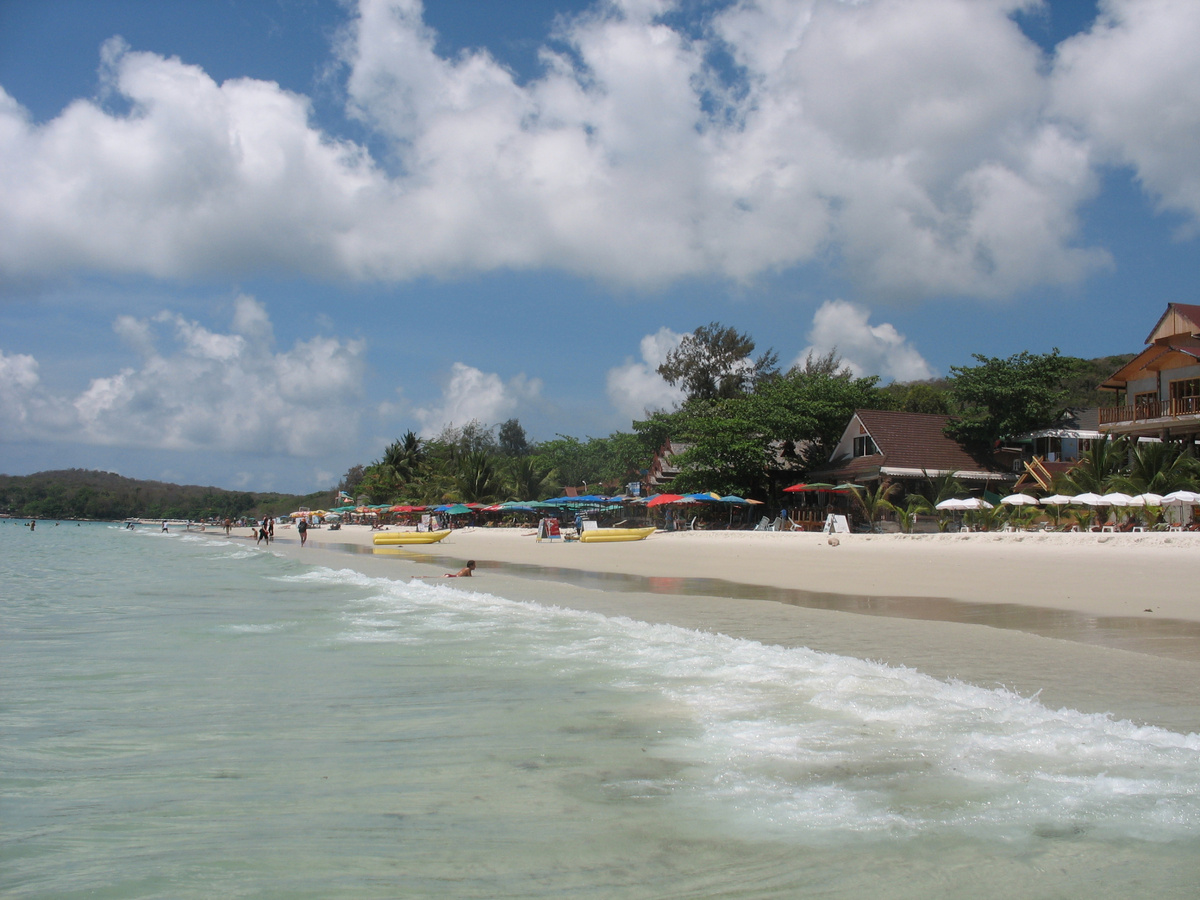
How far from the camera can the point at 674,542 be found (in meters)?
29.4

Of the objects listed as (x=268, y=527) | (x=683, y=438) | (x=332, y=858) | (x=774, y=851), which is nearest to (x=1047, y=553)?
(x=774, y=851)

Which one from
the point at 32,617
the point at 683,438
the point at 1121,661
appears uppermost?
the point at 683,438

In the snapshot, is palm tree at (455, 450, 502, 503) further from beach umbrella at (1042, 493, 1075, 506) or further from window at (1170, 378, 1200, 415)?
window at (1170, 378, 1200, 415)

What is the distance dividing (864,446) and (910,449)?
1.90 metres

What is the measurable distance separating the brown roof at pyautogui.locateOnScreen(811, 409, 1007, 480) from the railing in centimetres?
476

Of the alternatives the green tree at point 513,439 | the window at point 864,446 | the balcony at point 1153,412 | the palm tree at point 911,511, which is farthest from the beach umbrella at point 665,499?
the green tree at point 513,439

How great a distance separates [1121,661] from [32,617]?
1451 centimetres

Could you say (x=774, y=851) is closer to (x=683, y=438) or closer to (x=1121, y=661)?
(x=1121, y=661)

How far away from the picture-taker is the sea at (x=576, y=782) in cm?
329

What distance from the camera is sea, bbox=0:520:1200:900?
3285mm

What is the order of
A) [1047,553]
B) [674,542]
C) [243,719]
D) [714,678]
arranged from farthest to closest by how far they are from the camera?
[674,542] → [1047,553] → [714,678] → [243,719]

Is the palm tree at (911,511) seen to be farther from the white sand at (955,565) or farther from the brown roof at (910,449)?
the brown roof at (910,449)

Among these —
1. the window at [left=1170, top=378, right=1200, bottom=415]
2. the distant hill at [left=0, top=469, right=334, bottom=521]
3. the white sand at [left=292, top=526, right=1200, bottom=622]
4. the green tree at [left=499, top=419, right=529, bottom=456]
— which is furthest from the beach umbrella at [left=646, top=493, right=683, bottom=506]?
the distant hill at [left=0, top=469, right=334, bottom=521]

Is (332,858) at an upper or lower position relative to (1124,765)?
lower
